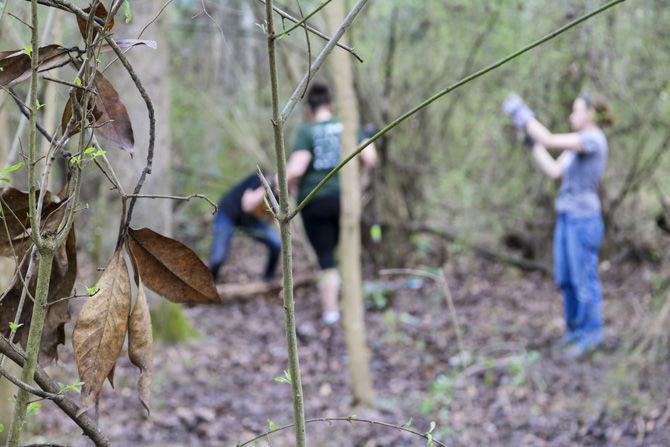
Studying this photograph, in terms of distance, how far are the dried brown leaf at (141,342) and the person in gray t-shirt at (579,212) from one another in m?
5.43

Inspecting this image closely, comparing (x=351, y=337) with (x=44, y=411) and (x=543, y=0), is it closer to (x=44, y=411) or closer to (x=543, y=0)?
(x=44, y=411)

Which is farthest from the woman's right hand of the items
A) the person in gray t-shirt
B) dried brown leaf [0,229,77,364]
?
dried brown leaf [0,229,77,364]

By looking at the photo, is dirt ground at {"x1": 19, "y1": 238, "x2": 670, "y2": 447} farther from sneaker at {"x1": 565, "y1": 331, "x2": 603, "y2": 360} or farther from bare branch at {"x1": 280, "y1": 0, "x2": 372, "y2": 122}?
bare branch at {"x1": 280, "y1": 0, "x2": 372, "y2": 122}

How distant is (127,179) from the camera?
610cm

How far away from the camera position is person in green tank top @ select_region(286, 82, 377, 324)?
6.69m

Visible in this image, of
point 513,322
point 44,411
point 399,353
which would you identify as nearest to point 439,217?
point 513,322

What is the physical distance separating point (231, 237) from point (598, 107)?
4586 mm

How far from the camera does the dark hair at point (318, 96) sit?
670 cm

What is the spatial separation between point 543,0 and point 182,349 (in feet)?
16.3

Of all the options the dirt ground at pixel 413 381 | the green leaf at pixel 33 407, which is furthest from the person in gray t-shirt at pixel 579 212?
the green leaf at pixel 33 407

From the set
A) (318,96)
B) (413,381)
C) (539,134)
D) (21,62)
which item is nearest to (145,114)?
(318,96)

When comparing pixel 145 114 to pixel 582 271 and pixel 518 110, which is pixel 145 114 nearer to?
pixel 518 110

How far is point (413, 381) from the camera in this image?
20.6 feet

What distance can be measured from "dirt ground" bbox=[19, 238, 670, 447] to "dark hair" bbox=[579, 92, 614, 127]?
65.7 inches
